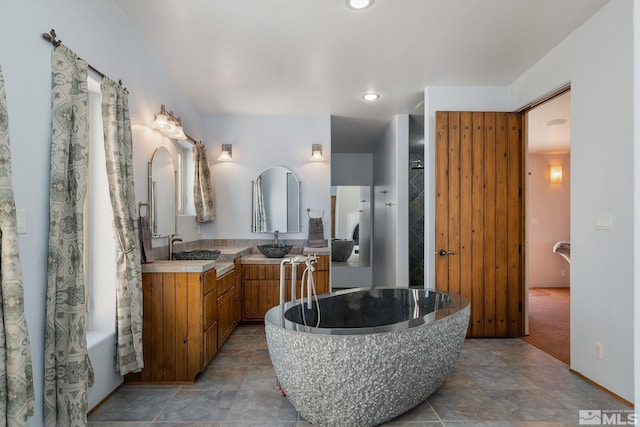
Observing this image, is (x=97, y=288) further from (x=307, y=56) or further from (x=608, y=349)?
(x=608, y=349)

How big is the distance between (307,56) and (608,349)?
10.3 feet

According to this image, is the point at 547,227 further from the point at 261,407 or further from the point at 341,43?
the point at 261,407

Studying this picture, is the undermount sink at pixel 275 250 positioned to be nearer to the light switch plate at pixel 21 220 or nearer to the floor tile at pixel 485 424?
the floor tile at pixel 485 424

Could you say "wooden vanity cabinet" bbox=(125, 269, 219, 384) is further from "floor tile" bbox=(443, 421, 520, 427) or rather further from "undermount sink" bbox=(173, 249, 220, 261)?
"floor tile" bbox=(443, 421, 520, 427)

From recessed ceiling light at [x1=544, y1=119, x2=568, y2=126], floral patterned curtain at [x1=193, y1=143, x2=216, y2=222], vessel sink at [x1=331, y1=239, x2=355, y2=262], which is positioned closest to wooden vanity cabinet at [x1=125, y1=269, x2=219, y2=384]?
floral patterned curtain at [x1=193, y1=143, x2=216, y2=222]

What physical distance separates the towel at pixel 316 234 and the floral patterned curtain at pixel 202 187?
125 centimetres

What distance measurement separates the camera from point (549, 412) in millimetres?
2330

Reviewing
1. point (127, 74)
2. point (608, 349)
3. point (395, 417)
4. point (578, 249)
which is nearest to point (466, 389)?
point (395, 417)

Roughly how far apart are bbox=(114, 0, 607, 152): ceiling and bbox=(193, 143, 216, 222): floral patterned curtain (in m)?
0.62

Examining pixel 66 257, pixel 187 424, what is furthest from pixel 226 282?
pixel 66 257

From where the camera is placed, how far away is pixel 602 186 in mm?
2596

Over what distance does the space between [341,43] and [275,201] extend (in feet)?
7.79

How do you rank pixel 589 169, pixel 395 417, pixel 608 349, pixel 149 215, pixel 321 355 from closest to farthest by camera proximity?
pixel 321 355, pixel 395 417, pixel 608 349, pixel 589 169, pixel 149 215

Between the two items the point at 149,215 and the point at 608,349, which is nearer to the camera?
the point at 608,349
